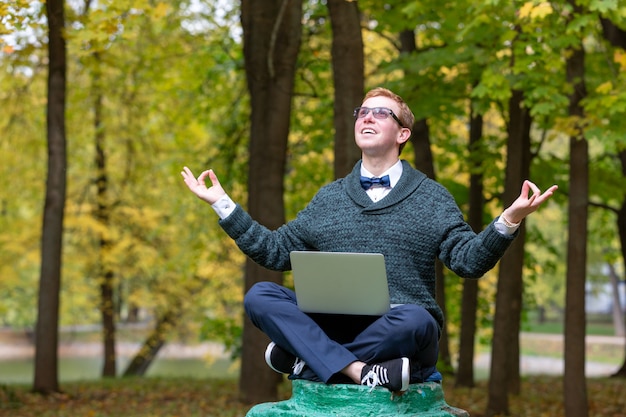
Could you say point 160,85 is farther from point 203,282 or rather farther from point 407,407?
point 407,407

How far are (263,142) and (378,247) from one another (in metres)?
7.14

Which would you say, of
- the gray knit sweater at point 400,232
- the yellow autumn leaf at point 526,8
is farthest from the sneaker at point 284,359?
the yellow autumn leaf at point 526,8

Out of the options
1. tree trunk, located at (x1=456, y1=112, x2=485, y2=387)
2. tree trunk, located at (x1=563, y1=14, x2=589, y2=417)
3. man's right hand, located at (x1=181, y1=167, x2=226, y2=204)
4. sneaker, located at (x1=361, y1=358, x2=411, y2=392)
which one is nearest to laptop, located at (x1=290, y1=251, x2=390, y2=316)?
sneaker, located at (x1=361, y1=358, x2=411, y2=392)

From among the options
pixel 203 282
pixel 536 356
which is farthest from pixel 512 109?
Answer: pixel 536 356

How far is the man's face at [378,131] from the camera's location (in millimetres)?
4669

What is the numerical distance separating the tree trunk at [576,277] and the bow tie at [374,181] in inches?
240

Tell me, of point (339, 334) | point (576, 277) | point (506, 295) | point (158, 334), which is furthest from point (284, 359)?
point (158, 334)

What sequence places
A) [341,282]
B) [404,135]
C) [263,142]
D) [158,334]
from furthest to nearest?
[158,334], [263,142], [404,135], [341,282]

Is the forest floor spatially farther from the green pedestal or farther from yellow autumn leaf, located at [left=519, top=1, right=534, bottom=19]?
the green pedestal

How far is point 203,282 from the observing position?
24.2m

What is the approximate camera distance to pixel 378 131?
467 cm

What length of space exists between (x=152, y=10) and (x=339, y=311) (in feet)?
23.3

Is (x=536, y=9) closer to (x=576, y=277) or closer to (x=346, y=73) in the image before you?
(x=346, y=73)

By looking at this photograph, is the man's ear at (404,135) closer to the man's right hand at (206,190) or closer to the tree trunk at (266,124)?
the man's right hand at (206,190)
